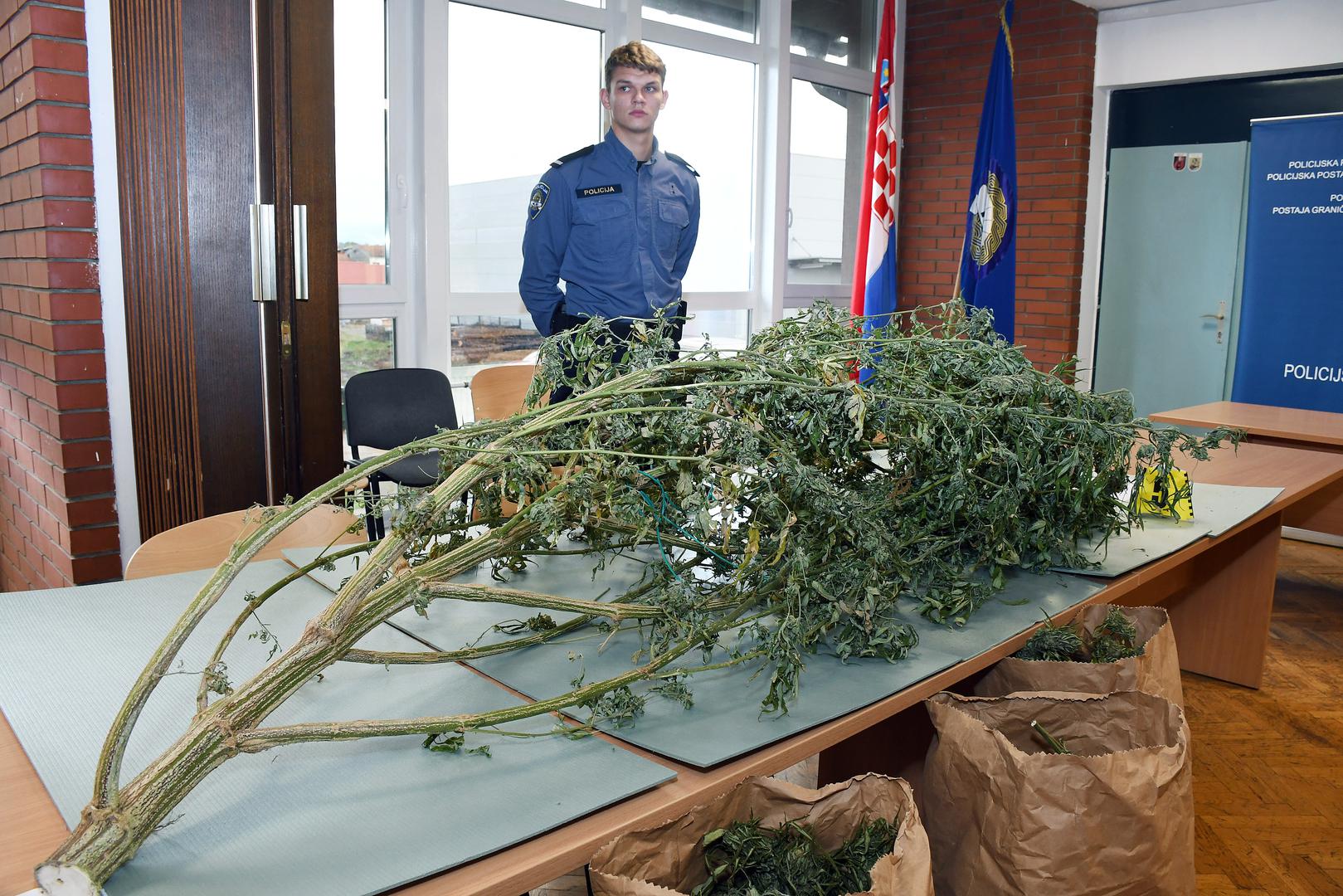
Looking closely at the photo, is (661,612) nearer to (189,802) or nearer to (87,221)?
(189,802)

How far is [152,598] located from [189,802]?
733mm

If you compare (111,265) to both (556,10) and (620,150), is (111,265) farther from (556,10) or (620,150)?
(556,10)

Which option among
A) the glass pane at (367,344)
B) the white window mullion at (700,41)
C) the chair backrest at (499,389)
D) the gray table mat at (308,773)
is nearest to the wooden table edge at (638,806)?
the gray table mat at (308,773)

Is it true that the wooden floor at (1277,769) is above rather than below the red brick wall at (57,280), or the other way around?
below

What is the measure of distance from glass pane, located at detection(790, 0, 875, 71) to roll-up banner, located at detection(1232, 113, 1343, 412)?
2.37 metres

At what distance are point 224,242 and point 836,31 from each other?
4.68 m

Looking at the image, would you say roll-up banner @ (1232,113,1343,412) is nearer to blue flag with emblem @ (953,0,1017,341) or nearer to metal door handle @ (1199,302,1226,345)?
metal door handle @ (1199,302,1226,345)

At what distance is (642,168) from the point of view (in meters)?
3.87

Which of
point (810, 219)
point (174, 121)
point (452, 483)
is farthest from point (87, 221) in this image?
point (810, 219)

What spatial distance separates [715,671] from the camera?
145 cm

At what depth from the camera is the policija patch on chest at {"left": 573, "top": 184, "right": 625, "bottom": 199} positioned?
3781 mm

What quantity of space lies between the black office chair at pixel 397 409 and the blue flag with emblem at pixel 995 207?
3.19 metres

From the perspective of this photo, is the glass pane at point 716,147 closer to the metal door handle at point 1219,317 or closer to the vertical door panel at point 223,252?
the metal door handle at point 1219,317

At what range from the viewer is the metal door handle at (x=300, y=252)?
9.48 feet
